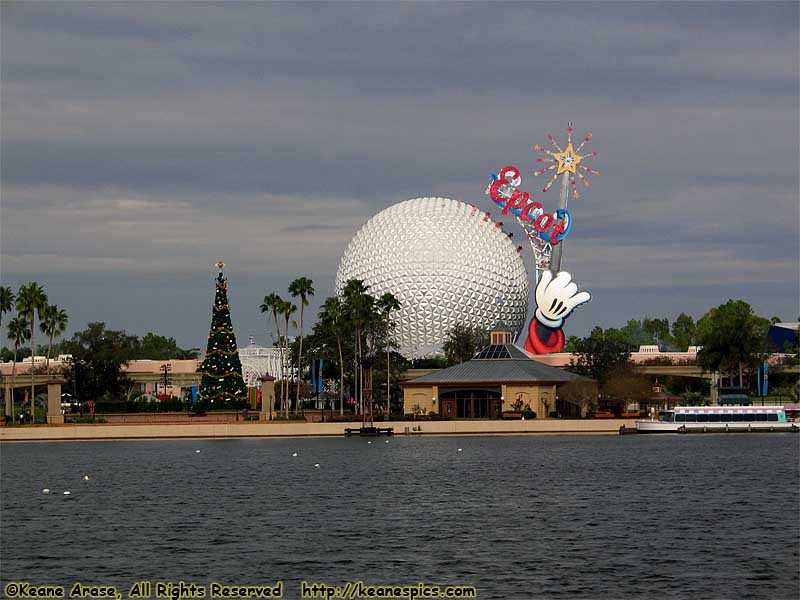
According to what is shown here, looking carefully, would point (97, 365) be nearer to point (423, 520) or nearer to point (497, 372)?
point (497, 372)

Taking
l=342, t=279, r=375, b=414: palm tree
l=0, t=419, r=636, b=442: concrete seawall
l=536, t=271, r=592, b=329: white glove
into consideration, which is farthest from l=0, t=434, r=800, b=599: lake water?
l=536, t=271, r=592, b=329: white glove

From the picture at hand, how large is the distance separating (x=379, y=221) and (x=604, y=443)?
59.3 metres

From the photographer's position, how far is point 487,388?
378 ft

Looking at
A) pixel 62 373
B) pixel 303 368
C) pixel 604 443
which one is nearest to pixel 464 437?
pixel 604 443

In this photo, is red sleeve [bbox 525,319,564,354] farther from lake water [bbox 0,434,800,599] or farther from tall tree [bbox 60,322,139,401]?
lake water [bbox 0,434,800,599]

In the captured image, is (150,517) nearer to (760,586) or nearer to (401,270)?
(760,586)

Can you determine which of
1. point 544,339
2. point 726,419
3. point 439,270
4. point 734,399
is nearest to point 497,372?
point 544,339

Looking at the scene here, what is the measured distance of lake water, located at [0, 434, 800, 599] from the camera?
1409 inches

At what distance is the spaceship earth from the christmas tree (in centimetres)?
2912

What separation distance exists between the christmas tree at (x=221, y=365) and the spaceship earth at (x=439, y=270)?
29.1 meters

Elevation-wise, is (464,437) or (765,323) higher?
(765,323)

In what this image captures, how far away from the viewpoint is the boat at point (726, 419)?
105 meters

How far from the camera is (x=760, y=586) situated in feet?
112

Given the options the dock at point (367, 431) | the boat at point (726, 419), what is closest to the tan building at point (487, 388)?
the boat at point (726, 419)
